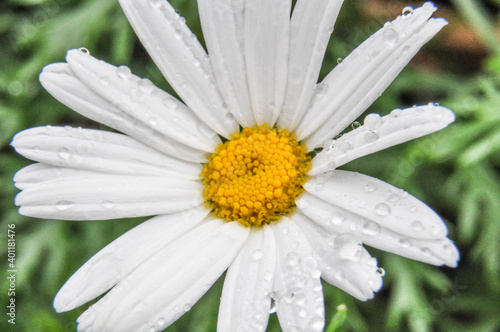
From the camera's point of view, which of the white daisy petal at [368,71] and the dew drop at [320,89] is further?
the dew drop at [320,89]

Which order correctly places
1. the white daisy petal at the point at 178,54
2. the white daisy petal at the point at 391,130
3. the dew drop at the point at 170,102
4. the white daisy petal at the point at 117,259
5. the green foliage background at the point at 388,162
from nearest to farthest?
the white daisy petal at the point at 391,130, the white daisy petal at the point at 117,259, the white daisy petal at the point at 178,54, the dew drop at the point at 170,102, the green foliage background at the point at 388,162

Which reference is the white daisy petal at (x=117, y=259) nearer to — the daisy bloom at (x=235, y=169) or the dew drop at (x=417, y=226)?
the daisy bloom at (x=235, y=169)

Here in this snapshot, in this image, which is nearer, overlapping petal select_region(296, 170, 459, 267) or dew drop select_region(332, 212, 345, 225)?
overlapping petal select_region(296, 170, 459, 267)

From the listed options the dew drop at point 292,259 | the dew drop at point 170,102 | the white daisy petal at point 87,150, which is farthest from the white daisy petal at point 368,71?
the white daisy petal at point 87,150

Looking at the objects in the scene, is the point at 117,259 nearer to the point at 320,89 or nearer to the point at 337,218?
the point at 337,218

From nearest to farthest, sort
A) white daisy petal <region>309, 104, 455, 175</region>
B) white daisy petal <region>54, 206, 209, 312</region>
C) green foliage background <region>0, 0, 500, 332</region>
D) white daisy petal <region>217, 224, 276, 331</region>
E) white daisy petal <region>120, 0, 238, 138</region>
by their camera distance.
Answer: white daisy petal <region>309, 104, 455, 175</region>
white daisy petal <region>217, 224, 276, 331</region>
white daisy petal <region>54, 206, 209, 312</region>
white daisy petal <region>120, 0, 238, 138</region>
green foliage background <region>0, 0, 500, 332</region>

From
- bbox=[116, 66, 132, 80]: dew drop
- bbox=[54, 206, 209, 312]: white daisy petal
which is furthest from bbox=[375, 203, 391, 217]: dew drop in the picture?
bbox=[116, 66, 132, 80]: dew drop

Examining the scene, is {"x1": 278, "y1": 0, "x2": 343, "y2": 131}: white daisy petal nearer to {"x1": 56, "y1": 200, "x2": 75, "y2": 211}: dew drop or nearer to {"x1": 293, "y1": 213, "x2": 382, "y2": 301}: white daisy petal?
{"x1": 293, "y1": 213, "x2": 382, "y2": 301}: white daisy petal
